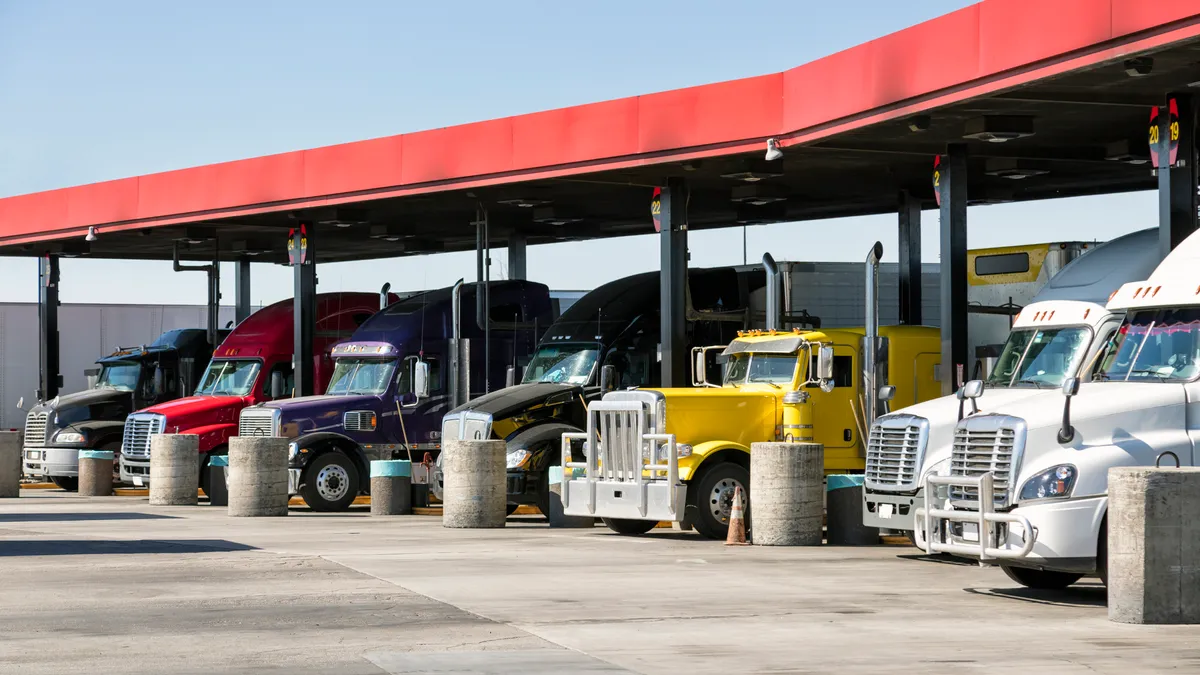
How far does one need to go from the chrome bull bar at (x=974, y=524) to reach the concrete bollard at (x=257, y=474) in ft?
42.1

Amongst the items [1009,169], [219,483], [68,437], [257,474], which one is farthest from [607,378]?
[68,437]

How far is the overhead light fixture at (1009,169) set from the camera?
26.2m

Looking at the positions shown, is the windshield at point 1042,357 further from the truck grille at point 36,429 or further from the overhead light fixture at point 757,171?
the truck grille at point 36,429

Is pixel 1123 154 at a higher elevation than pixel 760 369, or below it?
higher

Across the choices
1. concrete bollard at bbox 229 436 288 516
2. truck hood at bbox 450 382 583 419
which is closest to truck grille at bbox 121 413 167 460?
concrete bollard at bbox 229 436 288 516

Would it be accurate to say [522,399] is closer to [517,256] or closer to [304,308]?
[304,308]

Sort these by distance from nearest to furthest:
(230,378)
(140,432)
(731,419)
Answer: (731,419)
(140,432)
(230,378)

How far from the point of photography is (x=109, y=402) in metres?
34.3

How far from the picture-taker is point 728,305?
26.2m

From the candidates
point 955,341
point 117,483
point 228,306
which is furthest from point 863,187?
point 228,306

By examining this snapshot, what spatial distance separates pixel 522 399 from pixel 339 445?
4.21m

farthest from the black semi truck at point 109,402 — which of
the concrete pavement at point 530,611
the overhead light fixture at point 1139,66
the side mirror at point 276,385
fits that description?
the overhead light fixture at point 1139,66

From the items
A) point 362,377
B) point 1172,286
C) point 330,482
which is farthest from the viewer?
point 362,377

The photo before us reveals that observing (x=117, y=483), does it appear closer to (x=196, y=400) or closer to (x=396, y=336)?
(x=196, y=400)
